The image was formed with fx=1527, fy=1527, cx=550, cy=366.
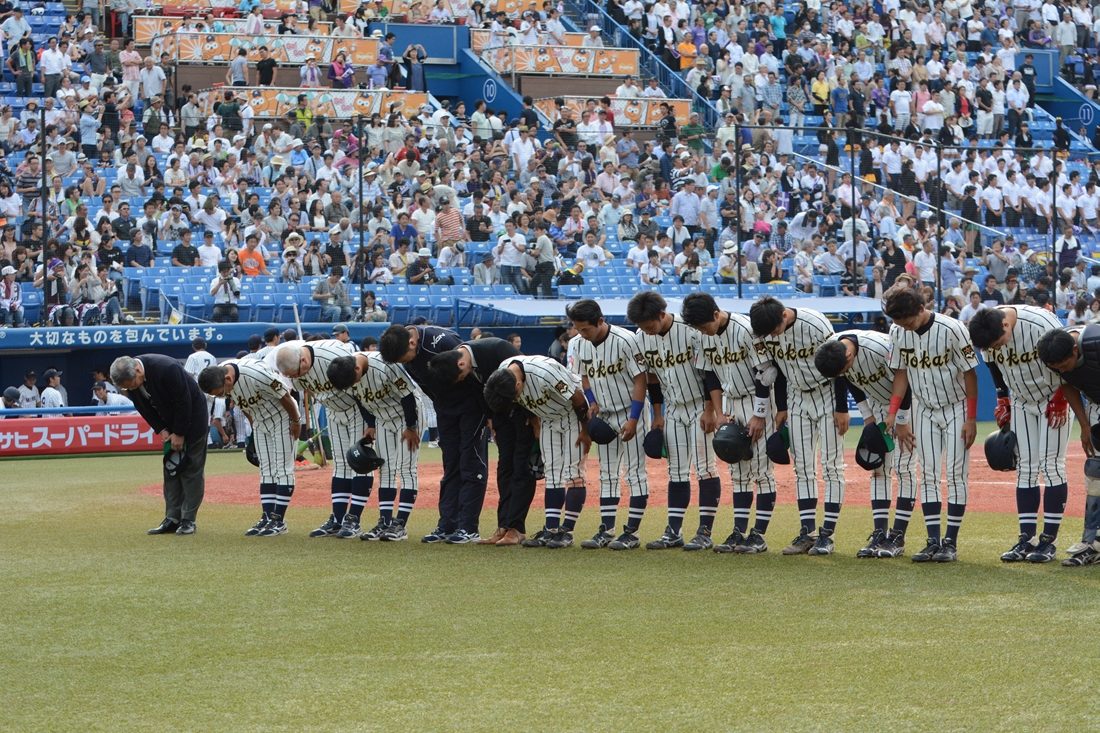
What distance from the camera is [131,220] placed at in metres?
23.2

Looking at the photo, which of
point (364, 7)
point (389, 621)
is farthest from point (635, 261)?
point (389, 621)

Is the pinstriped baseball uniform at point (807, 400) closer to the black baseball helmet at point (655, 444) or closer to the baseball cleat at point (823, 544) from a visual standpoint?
the baseball cleat at point (823, 544)

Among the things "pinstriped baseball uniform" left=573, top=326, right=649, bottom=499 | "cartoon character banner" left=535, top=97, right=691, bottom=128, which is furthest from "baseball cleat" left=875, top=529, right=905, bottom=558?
"cartoon character banner" left=535, top=97, right=691, bottom=128

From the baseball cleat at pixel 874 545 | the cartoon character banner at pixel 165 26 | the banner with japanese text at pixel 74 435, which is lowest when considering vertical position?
the banner with japanese text at pixel 74 435

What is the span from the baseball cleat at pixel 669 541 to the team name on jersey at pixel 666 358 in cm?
115

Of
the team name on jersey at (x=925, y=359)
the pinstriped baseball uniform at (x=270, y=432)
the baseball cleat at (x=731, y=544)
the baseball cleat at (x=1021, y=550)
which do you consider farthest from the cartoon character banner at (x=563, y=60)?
the baseball cleat at (x=1021, y=550)

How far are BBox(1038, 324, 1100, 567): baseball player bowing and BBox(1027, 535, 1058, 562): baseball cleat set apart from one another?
0.37 feet

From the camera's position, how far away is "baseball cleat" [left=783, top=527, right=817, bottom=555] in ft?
32.2

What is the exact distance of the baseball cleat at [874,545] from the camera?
9555 millimetres

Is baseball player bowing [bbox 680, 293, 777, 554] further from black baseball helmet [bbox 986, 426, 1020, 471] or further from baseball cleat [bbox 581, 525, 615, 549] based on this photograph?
black baseball helmet [bbox 986, 426, 1020, 471]

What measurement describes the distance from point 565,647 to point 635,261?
59.4 feet

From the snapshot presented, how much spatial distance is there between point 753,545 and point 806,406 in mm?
997

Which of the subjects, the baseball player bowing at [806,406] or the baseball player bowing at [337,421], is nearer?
the baseball player bowing at [806,406]

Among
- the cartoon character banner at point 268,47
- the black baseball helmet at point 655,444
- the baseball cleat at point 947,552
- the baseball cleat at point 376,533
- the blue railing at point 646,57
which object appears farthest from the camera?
the blue railing at point 646,57
